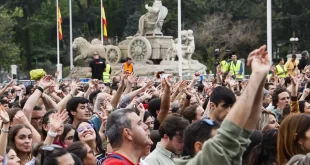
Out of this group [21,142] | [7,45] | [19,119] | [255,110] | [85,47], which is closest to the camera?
[255,110]

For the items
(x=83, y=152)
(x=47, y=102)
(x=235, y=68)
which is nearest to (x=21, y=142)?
(x=83, y=152)

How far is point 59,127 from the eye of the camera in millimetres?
7715

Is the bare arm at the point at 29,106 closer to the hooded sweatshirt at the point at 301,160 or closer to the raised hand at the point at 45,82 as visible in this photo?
the raised hand at the point at 45,82

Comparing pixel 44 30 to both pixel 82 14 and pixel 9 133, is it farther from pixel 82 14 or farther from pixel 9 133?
pixel 9 133

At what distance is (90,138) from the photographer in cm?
829

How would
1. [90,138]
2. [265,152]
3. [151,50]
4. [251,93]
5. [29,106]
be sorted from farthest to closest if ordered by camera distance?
[151,50]
[29,106]
[90,138]
[265,152]
[251,93]

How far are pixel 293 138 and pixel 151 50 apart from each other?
30.6 meters

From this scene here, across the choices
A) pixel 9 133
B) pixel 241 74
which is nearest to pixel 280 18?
pixel 241 74

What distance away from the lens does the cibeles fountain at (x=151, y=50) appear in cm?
3581

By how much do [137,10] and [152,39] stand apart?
2658 centimetres

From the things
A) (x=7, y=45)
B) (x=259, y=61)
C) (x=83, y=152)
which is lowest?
(x=83, y=152)

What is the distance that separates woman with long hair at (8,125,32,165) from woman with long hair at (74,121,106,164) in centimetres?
59

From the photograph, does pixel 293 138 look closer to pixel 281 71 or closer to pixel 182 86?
pixel 182 86

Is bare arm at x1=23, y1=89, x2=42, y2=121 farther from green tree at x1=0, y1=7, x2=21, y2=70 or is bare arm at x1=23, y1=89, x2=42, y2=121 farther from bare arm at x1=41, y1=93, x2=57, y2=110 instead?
green tree at x1=0, y1=7, x2=21, y2=70
